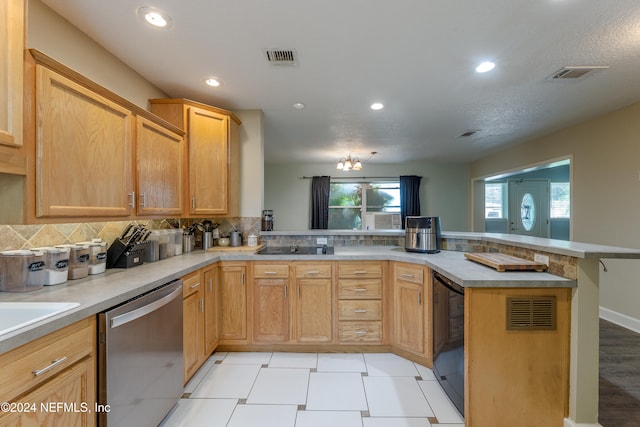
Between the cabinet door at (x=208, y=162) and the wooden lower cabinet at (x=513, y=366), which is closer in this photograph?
the wooden lower cabinet at (x=513, y=366)

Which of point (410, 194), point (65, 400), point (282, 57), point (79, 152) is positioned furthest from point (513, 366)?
point (410, 194)

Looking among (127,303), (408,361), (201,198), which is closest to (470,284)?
(408,361)

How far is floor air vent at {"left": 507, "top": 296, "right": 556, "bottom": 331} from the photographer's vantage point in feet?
5.07

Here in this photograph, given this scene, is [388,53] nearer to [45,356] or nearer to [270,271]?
[270,271]

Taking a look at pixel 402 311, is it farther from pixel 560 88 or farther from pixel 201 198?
pixel 560 88

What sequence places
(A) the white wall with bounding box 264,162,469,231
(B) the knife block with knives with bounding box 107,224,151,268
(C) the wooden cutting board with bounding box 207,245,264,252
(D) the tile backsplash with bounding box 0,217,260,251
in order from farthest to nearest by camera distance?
(A) the white wall with bounding box 264,162,469,231 → (C) the wooden cutting board with bounding box 207,245,264,252 → (B) the knife block with knives with bounding box 107,224,151,268 → (D) the tile backsplash with bounding box 0,217,260,251

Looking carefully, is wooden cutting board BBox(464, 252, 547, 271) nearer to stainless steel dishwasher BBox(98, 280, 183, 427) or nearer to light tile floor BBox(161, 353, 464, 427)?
light tile floor BBox(161, 353, 464, 427)

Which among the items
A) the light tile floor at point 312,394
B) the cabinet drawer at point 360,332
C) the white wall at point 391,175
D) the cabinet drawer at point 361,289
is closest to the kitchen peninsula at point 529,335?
the light tile floor at point 312,394

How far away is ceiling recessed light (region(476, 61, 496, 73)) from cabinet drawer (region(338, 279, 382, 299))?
1987mm

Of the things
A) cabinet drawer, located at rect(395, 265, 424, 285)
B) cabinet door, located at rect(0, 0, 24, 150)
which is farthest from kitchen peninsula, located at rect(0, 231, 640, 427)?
cabinet door, located at rect(0, 0, 24, 150)

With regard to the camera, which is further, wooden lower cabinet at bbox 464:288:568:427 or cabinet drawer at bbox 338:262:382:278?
cabinet drawer at bbox 338:262:382:278

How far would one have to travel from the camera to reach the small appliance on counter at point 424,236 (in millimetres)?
2533

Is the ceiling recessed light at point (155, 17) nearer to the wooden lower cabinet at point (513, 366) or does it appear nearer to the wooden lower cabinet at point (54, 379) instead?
the wooden lower cabinet at point (54, 379)

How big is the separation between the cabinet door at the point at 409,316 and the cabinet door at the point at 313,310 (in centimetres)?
61
